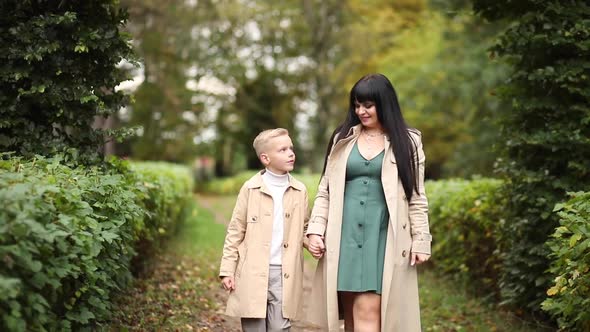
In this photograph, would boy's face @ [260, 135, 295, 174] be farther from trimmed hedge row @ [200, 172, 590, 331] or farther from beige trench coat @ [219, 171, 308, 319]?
trimmed hedge row @ [200, 172, 590, 331]

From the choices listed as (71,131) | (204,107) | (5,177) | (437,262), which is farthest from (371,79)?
(204,107)

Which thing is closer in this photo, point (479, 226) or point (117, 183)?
point (117, 183)

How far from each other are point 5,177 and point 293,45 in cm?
3057

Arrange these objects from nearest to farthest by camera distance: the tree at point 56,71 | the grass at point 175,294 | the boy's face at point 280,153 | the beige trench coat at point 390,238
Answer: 1. the beige trench coat at point 390,238
2. the boy's face at point 280,153
3. the tree at point 56,71
4. the grass at point 175,294

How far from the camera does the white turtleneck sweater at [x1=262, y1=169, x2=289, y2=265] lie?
4.45 metres

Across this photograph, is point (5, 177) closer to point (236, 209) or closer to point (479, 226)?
point (236, 209)

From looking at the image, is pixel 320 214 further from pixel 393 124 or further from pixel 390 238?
pixel 393 124

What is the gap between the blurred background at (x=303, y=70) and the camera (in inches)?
902

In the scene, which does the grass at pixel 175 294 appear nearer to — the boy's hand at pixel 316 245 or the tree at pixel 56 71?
the tree at pixel 56 71

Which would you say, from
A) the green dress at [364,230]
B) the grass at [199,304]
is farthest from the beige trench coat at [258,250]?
the grass at [199,304]

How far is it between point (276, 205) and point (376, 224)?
0.69 metres

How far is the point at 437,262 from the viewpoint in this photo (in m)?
9.49

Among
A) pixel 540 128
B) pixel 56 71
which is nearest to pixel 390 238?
pixel 540 128

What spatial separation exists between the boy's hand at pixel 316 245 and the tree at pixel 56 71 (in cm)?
217
